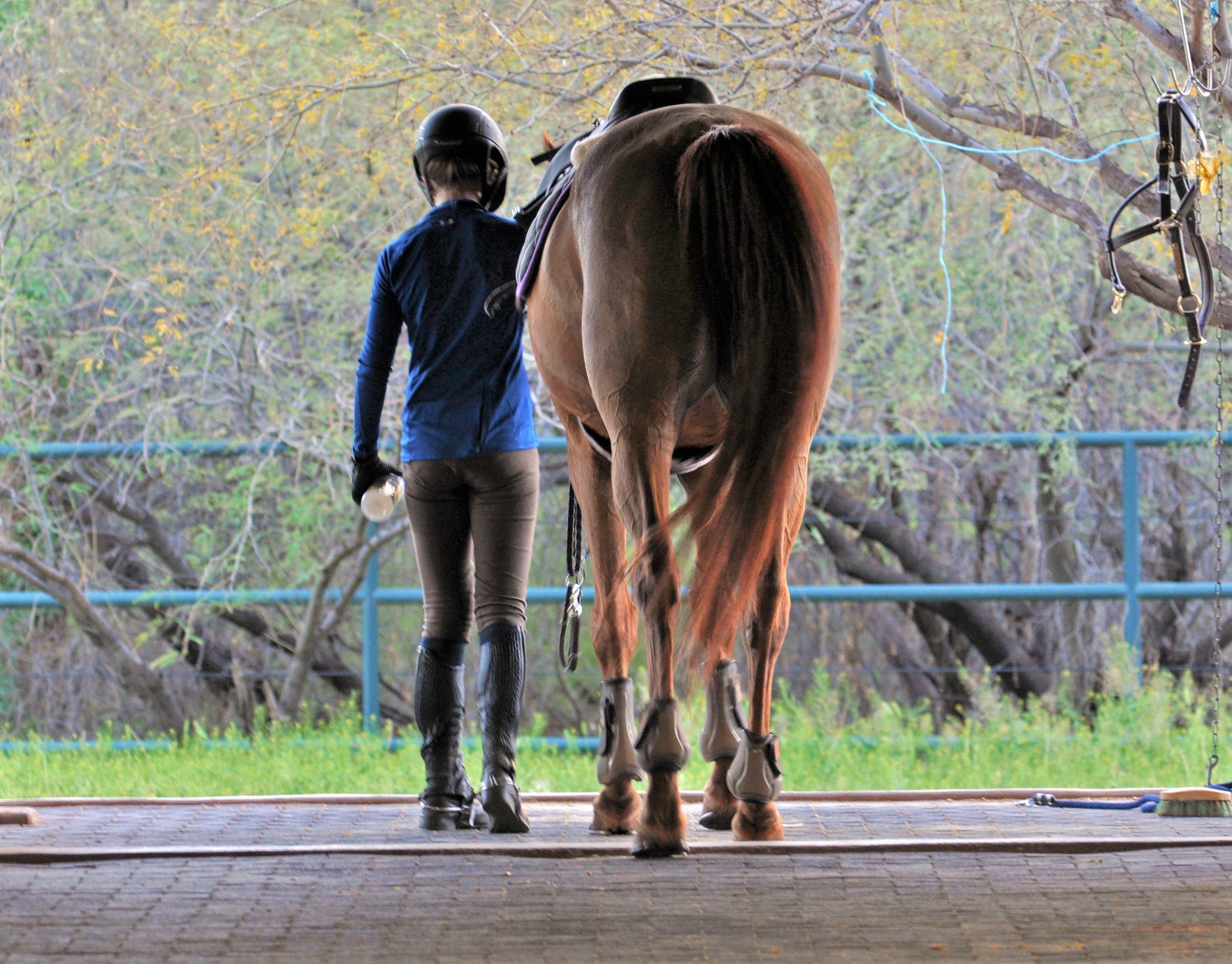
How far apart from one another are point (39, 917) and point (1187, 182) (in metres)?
3.63

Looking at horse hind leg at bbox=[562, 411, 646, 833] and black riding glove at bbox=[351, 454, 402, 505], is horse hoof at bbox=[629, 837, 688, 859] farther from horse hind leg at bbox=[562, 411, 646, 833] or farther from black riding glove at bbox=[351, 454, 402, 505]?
black riding glove at bbox=[351, 454, 402, 505]

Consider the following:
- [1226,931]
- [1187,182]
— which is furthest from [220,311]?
[1226,931]

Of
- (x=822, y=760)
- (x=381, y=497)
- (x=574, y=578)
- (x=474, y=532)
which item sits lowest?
(x=822, y=760)

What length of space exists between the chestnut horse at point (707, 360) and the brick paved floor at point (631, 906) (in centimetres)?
35

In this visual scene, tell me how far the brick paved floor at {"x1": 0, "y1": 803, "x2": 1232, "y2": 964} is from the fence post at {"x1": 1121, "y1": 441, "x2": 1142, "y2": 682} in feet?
8.13

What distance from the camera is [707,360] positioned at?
3623 mm

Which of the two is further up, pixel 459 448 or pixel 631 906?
pixel 459 448

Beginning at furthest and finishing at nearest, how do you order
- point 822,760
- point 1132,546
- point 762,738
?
1. point 1132,546
2. point 822,760
3. point 762,738

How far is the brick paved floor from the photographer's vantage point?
2846mm

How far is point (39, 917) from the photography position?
3.17 m

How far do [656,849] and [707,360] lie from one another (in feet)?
3.83

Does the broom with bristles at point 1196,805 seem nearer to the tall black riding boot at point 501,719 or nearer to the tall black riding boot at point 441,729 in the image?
the tall black riding boot at point 501,719

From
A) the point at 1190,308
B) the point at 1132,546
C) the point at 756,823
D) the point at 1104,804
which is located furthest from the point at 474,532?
the point at 1132,546

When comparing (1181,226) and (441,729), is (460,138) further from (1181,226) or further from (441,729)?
(1181,226)
